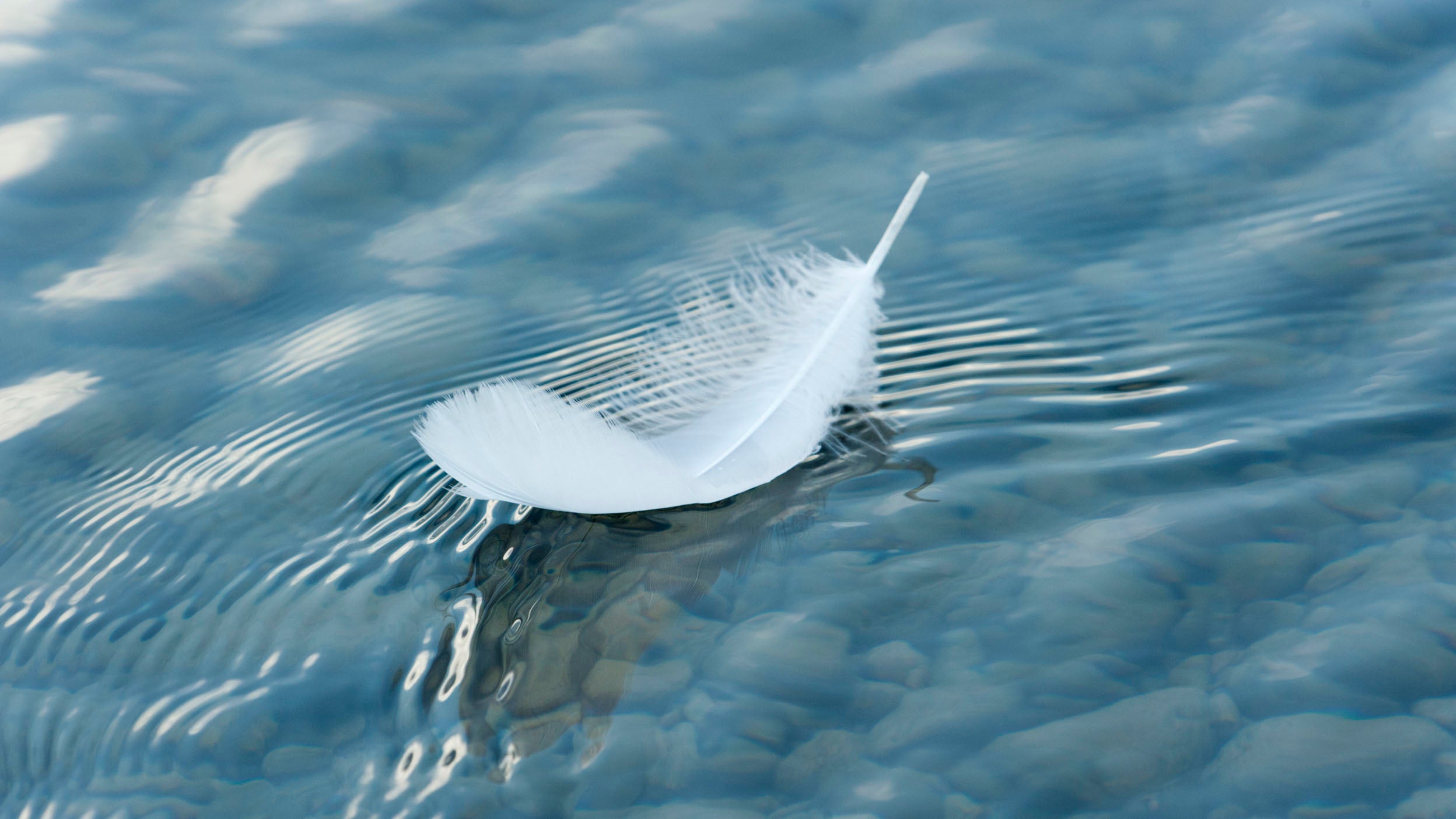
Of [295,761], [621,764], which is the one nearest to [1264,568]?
[621,764]

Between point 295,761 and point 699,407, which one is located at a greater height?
point 699,407

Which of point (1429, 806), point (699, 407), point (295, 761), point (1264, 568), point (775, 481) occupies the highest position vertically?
point (699, 407)

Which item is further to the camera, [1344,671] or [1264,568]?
[1264,568]

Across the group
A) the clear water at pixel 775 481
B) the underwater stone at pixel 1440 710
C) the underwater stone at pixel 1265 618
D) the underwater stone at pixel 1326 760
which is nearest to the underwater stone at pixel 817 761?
the clear water at pixel 775 481

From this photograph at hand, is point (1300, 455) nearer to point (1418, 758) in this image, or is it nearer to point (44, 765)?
point (1418, 758)

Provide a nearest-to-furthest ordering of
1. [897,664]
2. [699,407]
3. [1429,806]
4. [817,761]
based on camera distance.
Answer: [1429,806] → [817,761] → [897,664] → [699,407]

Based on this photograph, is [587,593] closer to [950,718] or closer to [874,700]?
[874,700]

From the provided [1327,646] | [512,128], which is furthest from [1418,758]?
[512,128]

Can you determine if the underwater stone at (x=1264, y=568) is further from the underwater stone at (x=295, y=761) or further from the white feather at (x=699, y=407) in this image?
the underwater stone at (x=295, y=761)
